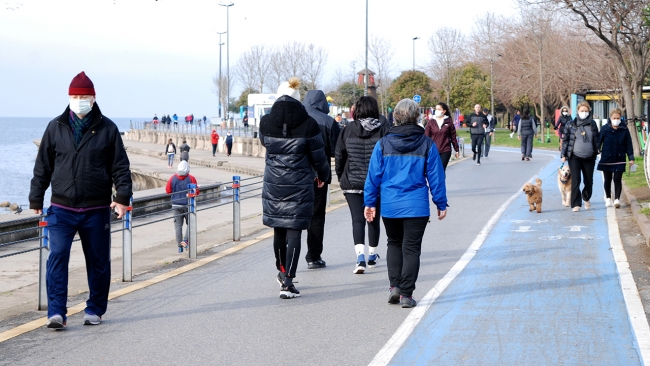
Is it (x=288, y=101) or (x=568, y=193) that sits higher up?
(x=288, y=101)

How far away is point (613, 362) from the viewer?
571cm

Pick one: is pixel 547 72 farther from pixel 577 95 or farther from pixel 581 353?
pixel 581 353

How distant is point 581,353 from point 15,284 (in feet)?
27.8

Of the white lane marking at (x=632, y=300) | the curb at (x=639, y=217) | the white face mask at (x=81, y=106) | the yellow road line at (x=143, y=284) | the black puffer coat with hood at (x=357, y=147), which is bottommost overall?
the yellow road line at (x=143, y=284)

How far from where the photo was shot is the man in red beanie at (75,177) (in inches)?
262

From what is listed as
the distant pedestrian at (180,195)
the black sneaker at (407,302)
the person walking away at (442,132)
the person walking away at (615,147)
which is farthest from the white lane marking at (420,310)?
the distant pedestrian at (180,195)

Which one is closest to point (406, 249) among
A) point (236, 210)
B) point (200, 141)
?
point (236, 210)

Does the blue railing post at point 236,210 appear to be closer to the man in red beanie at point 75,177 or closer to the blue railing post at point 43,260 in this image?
the blue railing post at point 43,260

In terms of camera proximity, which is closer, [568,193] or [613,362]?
[613,362]

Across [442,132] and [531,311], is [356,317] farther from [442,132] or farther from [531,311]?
[442,132]

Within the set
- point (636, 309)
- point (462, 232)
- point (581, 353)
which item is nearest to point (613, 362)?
point (581, 353)

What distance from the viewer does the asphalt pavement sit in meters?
5.99

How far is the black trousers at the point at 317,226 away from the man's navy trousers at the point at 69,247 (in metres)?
2.99

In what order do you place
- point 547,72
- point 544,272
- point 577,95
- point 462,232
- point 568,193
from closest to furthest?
point 544,272, point 462,232, point 568,193, point 577,95, point 547,72
